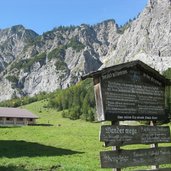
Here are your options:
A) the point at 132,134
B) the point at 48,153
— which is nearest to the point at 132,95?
the point at 132,134

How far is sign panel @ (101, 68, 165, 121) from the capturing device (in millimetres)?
18812

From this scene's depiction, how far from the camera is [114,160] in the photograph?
59.7 ft

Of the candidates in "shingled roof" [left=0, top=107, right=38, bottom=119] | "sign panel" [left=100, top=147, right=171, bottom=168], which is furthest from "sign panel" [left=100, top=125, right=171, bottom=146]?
"shingled roof" [left=0, top=107, right=38, bottom=119]

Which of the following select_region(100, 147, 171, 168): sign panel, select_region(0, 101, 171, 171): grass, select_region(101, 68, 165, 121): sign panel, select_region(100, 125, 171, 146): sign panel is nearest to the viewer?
select_region(100, 147, 171, 168): sign panel

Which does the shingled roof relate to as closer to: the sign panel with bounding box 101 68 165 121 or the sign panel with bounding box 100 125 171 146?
the sign panel with bounding box 101 68 165 121

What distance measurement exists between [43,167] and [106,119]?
1335 centimetres

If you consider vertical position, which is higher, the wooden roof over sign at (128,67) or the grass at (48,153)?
the wooden roof over sign at (128,67)

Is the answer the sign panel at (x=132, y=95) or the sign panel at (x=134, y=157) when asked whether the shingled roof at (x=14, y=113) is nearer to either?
the sign panel at (x=132, y=95)

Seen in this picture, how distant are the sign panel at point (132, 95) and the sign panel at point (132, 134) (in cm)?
50

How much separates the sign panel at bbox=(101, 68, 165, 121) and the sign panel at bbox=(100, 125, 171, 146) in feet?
1.64

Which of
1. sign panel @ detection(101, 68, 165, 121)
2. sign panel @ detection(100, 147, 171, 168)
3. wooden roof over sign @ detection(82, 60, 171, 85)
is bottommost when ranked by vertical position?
sign panel @ detection(100, 147, 171, 168)

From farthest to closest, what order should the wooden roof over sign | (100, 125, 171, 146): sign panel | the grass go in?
the grass < the wooden roof over sign < (100, 125, 171, 146): sign panel

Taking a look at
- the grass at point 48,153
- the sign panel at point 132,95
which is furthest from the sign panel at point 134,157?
the grass at point 48,153

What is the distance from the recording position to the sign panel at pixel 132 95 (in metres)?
18.8
